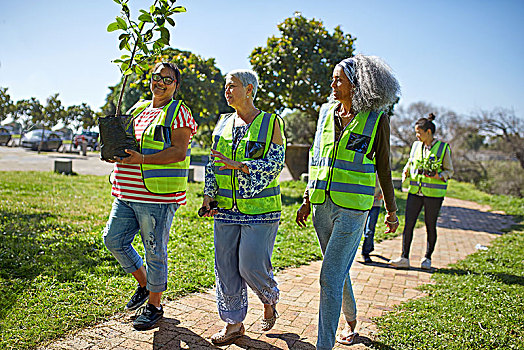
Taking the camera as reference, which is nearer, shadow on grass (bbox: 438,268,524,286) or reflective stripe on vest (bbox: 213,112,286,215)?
reflective stripe on vest (bbox: 213,112,286,215)

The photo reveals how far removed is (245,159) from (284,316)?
1585 mm

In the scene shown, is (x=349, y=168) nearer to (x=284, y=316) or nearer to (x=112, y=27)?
(x=284, y=316)

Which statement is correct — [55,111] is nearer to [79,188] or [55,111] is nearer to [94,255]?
[79,188]

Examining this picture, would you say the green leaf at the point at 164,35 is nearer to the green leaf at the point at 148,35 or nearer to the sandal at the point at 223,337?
the green leaf at the point at 148,35

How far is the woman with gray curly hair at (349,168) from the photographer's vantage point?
9.70 ft

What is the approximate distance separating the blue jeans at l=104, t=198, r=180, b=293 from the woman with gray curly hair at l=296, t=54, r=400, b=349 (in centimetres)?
121

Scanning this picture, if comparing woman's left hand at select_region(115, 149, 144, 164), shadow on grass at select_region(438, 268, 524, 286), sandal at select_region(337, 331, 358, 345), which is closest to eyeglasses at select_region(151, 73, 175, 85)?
woman's left hand at select_region(115, 149, 144, 164)

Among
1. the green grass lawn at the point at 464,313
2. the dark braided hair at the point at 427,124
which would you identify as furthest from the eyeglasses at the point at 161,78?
the dark braided hair at the point at 427,124

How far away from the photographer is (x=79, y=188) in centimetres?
1140

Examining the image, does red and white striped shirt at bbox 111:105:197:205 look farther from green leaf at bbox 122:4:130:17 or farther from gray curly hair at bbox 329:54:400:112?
gray curly hair at bbox 329:54:400:112

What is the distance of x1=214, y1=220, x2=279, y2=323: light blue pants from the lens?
323 centimetres

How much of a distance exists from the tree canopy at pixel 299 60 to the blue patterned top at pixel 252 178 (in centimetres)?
927

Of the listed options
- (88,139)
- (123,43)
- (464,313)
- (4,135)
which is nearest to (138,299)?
(123,43)

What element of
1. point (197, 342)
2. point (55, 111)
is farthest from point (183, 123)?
point (55, 111)
